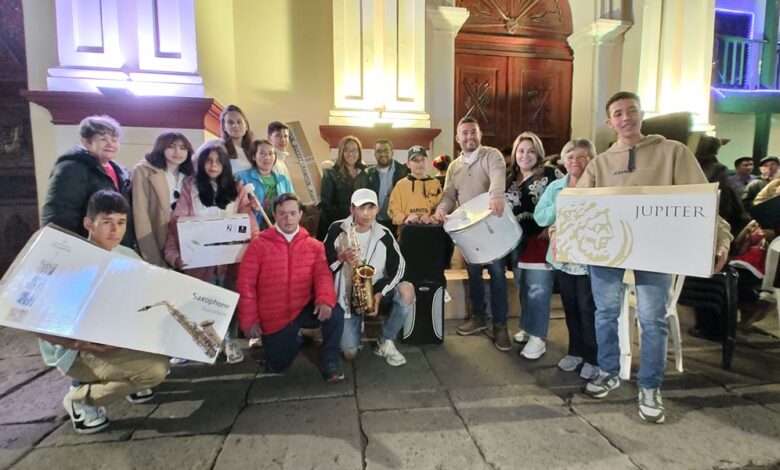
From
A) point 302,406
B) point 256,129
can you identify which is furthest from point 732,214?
point 256,129

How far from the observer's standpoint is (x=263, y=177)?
10.8 ft

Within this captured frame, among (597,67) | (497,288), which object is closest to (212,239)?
(497,288)

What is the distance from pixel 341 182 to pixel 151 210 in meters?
1.67

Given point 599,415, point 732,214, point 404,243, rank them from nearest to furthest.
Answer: point 599,415 < point 404,243 < point 732,214

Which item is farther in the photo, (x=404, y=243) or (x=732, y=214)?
(x=732, y=214)

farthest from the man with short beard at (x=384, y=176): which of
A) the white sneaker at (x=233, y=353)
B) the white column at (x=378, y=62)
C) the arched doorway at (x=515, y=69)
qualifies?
the arched doorway at (x=515, y=69)

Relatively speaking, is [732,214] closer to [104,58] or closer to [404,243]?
[404,243]

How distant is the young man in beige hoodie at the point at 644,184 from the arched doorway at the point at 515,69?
149 inches

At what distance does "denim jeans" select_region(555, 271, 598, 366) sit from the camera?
2.71 metres

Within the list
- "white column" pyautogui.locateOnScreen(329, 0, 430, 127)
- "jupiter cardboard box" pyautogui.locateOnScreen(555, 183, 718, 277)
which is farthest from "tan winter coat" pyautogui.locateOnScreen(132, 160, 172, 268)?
"jupiter cardboard box" pyautogui.locateOnScreen(555, 183, 718, 277)

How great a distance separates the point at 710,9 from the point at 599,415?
6538 millimetres

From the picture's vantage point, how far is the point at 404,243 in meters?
3.28

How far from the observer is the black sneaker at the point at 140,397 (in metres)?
2.44

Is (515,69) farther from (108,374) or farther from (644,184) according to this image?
(108,374)
